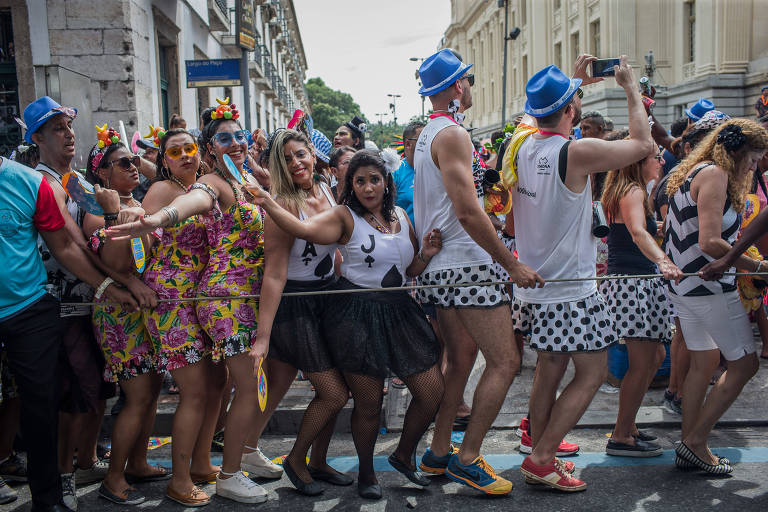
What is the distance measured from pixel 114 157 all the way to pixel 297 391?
2516 millimetres

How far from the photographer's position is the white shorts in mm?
3787

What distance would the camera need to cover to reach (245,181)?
11.6 ft

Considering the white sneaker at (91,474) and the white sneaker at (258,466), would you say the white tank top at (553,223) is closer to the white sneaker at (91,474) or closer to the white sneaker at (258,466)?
the white sneaker at (258,466)

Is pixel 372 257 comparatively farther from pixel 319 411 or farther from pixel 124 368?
pixel 124 368

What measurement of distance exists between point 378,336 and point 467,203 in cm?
87

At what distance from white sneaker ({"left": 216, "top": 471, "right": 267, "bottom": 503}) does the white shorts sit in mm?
2686

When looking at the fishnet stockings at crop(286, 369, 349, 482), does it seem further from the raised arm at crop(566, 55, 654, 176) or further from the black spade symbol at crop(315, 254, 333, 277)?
the raised arm at crop(566, 55, 654, 176)

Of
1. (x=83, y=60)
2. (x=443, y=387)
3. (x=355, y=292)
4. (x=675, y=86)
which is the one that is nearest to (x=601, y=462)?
(x=443, y=387)

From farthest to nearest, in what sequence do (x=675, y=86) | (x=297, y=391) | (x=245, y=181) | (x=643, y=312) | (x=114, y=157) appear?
(x=675, y=86), (x=297, y=391), (x=643, y=312), (x=114, y=157), (x=245, y=181)

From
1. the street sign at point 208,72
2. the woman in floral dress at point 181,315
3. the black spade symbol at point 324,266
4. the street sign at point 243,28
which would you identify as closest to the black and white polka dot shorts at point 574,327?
the black spade symbol at point 324,266

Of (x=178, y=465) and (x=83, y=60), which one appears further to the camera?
(x=83, y=60)

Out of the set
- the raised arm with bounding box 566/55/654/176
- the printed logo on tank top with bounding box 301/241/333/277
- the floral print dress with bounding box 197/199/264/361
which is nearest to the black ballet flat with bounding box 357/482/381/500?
the floral print dress with bounding box 197/199/264/361

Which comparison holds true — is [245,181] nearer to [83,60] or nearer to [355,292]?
[355,292]

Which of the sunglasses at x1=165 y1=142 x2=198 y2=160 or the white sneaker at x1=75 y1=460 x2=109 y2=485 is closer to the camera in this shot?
the sunglasses at x1=165 y1=142 x2=198 y2=160
